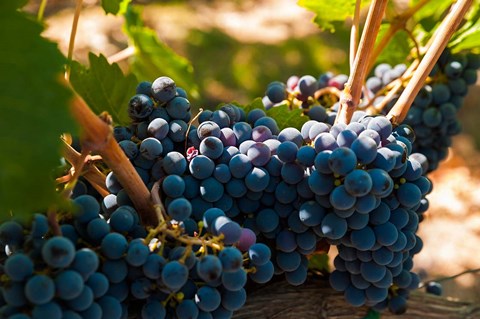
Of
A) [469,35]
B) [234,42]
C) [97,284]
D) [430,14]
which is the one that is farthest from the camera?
[234,42]

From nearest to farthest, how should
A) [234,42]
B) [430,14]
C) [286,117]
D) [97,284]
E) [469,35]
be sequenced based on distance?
1. [97,284]
2. [286,117]
3. [469,35]
4. [430,14]
5. [234,42]

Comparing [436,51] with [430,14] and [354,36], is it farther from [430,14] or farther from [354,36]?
[430,14]

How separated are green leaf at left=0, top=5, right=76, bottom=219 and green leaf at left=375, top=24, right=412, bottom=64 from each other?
0.70 metres

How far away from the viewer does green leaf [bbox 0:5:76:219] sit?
1.49 feet

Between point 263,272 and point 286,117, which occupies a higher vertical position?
point 286,117

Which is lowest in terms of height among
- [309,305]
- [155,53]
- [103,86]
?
[309,305]

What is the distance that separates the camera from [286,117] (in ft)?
2.77

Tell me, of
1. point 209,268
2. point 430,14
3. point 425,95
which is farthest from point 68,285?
point 430,14

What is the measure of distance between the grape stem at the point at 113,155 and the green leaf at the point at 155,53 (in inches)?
25.3

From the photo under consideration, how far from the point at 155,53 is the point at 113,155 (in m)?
0.76

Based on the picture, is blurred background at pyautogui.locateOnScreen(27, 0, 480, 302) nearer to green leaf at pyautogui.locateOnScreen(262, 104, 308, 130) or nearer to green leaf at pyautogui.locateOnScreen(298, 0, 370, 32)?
green leaf at pyautogui.locateOnScreen(298, 0, 370, 32)

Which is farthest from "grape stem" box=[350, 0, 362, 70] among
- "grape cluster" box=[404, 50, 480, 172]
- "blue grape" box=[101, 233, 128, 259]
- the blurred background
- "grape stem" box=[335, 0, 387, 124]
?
the blurred background

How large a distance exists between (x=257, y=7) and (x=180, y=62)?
2.67 meters

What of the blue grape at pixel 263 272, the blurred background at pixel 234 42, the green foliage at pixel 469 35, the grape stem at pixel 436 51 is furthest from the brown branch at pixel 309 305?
the blurred background at pixel 234 42
